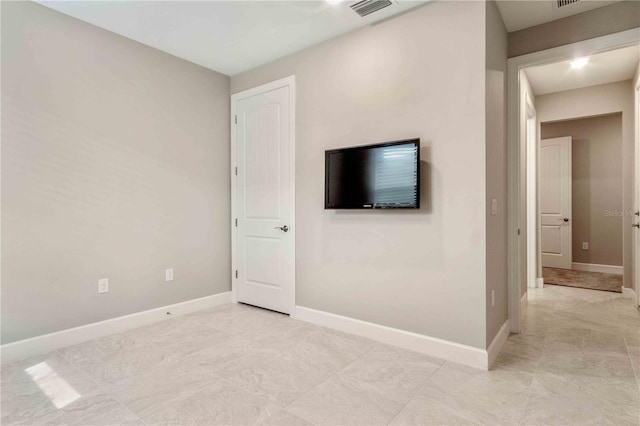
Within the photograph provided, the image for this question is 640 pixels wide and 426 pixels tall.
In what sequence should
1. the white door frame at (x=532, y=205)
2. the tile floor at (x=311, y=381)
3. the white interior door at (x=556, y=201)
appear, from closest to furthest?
the tile floor at (x=311, y=381)
the white door frame at (x=532, y=205)
the white interior door at (x=556, y=201)

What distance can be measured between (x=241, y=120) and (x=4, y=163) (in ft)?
7.05

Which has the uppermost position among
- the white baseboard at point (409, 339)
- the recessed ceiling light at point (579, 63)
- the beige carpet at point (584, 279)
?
A: the recessed ceiling light at point (579, 63)

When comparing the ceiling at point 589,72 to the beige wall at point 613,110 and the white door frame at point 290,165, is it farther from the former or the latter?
the white door frame at point 290,165

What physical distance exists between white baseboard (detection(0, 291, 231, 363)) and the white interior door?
581cm

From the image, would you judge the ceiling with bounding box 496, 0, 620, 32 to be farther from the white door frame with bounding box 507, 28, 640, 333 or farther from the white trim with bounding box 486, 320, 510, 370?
the white trim with bounding box 486, 320, 510, 370

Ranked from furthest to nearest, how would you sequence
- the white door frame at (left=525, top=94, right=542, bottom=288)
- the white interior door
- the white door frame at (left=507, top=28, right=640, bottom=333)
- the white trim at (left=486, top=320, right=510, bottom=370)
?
1. the white interior door
2. the white door frame at (left=525, top=94, right=542, bottom=288)
3. the white door frame at (left=507, top=28, right=640, bottom=333)
4. the white trim at (left=486, top=320, right=510, bottom=370)

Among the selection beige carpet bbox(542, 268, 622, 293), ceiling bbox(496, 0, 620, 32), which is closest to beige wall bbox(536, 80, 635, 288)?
beige carpet bbox(542, 268, 622, 293)

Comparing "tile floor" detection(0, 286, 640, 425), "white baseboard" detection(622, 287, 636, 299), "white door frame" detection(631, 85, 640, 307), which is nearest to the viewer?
"tile floor" detection(0, 286, 640, 425)

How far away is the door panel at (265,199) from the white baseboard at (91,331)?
0.60m

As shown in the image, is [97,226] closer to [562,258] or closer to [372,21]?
[372,21]

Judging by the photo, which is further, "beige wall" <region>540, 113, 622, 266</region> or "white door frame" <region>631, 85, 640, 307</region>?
"beige wall" <region>540, 113, 622, 266</region>

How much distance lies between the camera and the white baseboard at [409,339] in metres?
2.38

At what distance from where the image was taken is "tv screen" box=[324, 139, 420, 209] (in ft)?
8.38

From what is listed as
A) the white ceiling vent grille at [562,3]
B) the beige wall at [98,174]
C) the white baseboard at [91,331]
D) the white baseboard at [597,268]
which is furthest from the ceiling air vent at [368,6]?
the white baseboard at [597,268]
